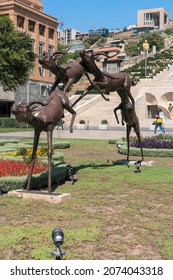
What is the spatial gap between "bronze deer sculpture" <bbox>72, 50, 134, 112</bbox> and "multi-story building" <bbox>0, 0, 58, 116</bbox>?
38018mm

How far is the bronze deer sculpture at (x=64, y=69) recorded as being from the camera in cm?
906

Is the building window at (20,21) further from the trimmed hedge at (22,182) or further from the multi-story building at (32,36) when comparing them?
the trimmed hedge at (22,182)

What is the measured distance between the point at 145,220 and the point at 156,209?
85 centimetres

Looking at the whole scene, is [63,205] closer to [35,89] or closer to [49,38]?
[35,89]

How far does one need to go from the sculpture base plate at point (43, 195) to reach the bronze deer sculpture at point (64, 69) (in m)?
2.49

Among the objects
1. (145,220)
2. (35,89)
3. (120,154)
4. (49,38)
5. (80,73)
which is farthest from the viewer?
(49,38)

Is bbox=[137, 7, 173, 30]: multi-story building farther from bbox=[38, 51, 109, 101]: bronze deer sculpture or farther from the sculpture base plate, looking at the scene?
the sculpture base plate

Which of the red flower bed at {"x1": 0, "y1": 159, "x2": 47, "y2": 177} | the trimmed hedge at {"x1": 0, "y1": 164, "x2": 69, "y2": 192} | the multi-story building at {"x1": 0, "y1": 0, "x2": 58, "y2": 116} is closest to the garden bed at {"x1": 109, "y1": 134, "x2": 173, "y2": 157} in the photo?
the red flower bed at {"x1": 0, "y1": 159, "x2": 47, "y2": 177}

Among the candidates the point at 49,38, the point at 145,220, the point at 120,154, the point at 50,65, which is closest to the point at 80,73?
the point at 50,65

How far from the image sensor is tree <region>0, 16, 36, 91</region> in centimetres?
3378

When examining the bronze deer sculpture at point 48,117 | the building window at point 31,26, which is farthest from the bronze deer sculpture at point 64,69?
the building window at point 31,26

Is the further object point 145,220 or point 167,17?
point 167,17

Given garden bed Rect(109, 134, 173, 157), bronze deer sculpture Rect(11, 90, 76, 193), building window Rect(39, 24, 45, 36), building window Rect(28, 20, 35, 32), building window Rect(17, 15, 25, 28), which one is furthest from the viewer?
building window Rect(39, 24, 45, 36)

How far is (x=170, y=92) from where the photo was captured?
45.3 metres
